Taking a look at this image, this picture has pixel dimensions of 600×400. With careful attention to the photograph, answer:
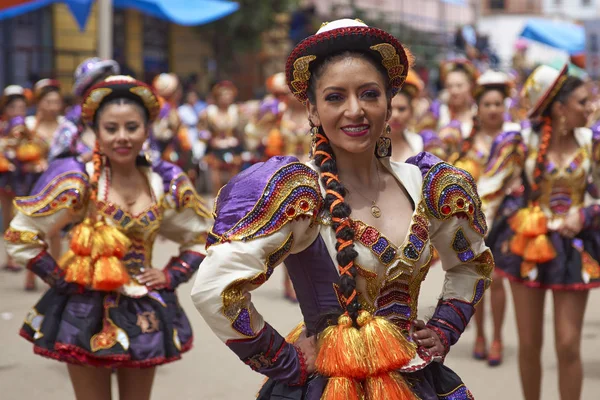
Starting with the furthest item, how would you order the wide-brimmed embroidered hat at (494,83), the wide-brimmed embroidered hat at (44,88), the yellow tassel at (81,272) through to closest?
the wide-brimmed embroidered hat at (44,88) < the wide-brimmed embroidered hat at (494,83) < the yellow tassel at (81,272)

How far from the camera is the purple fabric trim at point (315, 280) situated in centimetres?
288

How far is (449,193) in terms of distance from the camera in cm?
310

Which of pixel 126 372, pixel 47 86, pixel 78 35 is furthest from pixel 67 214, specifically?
pixel 78 35

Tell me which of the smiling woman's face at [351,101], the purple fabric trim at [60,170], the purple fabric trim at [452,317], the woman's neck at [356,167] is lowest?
the purple fabric trim at [452,317]

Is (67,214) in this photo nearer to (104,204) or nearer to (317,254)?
(104,204)

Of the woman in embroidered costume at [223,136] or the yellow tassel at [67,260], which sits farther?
the woman in embroidered costume at [223,136]

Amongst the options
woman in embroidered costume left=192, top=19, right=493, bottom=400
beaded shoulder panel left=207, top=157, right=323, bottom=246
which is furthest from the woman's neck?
beaded shoulder panel left=207, top=157, right=323, bottom=246

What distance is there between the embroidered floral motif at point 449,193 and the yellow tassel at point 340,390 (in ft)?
2.11

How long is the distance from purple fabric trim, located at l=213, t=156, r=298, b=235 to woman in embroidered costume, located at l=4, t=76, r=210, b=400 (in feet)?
5.85

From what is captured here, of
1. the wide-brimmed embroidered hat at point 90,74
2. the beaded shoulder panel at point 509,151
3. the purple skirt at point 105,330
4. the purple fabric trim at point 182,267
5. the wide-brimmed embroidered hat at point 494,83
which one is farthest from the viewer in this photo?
the wide-brimmed embroidered hat at point 494,83

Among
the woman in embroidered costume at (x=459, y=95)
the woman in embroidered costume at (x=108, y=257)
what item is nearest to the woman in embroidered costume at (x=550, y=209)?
the woman in embroidered costume at (x=108, y=257)

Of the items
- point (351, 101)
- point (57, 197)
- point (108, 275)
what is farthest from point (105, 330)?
point (351, 101)

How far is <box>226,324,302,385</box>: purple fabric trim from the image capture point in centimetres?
277

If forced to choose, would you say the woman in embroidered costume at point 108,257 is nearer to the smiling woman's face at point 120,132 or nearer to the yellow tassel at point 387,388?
the smiling woman's face at point 120,132
